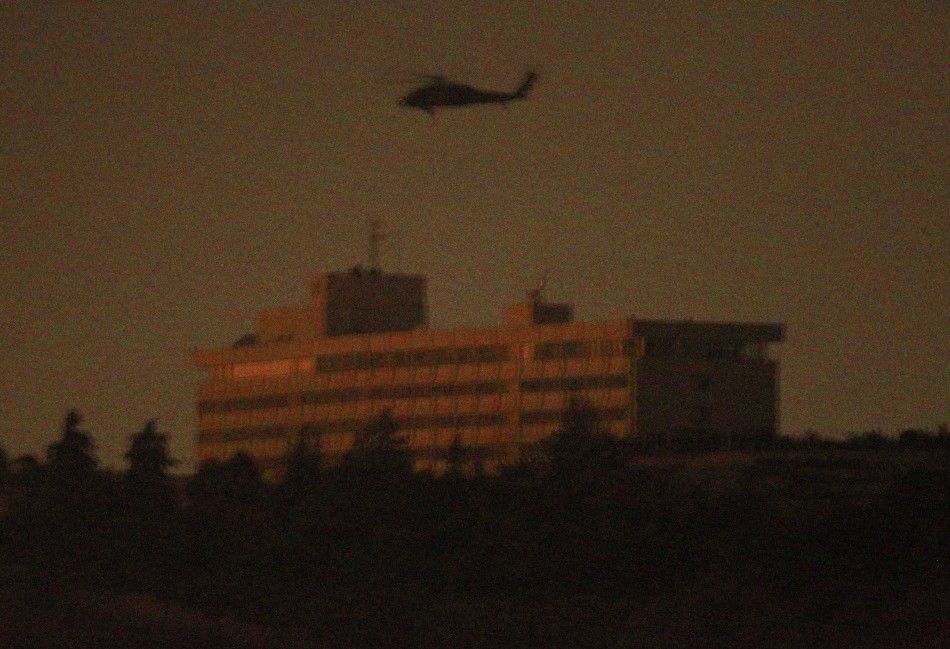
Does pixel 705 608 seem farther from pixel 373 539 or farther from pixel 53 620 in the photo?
pixel 53 620

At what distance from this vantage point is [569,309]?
562ft

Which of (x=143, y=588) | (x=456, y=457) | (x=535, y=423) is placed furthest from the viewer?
(x=535, y=423)

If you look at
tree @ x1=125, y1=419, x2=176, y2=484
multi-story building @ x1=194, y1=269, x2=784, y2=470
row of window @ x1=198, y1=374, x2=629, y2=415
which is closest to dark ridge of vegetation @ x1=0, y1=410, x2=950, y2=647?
tree @ x1=125, y1=419, x2=176, y2=484

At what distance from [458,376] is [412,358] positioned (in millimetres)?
3961

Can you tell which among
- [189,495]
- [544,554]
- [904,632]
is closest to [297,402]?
[189,495]

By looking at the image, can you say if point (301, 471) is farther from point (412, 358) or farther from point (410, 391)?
point (412, 358)

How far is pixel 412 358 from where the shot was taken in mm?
177750

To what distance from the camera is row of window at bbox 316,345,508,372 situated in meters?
172

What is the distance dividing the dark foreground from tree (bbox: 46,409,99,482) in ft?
22.5

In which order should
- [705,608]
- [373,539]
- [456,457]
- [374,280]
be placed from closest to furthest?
[705,608] < [373,539] < [456,457] < [374,280]

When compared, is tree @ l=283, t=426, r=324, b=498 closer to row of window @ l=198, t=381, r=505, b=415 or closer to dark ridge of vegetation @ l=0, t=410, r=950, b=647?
dark ridge of vegetation @ l=0, t=410, r=950, b=647

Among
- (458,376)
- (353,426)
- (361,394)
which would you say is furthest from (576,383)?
(353,426)

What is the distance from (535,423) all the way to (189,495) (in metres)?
56.4

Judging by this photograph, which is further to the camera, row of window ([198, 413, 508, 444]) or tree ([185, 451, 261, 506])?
row of window ([198, 413, 508, 444])
